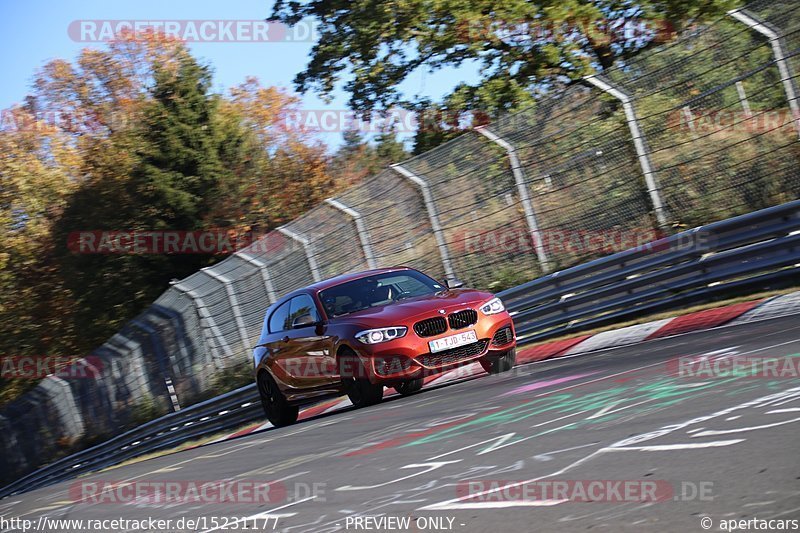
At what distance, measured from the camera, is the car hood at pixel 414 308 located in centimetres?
1131

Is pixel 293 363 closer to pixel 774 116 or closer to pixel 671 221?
pixel 671 221

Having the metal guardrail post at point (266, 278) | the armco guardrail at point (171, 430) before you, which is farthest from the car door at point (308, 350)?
the metal guardrail post at point (266, 278)

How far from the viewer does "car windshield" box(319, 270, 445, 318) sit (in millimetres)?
12320

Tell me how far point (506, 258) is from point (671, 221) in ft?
9.76

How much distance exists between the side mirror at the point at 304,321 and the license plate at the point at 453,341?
1708mm

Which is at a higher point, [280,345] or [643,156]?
[643,156]

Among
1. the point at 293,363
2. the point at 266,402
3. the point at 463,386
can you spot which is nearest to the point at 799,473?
the point at 463,386

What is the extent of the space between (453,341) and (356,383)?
122 centimetres

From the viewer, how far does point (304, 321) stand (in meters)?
12.3

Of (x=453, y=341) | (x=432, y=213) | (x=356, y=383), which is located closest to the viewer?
(x=453, y=341)

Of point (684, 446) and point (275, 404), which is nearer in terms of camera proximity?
point (684, 446)

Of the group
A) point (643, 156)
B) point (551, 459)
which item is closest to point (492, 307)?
point (643, 156)

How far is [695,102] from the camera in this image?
12.5 m

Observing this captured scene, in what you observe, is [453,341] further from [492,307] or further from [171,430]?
[171,430]
